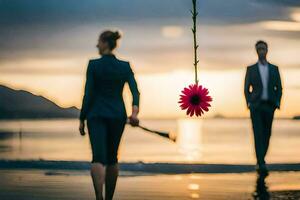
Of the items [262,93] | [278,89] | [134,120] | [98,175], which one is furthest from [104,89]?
[278,89]

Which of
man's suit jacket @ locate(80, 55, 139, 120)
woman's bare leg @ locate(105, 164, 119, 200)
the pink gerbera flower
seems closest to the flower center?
the pink gerbera flower

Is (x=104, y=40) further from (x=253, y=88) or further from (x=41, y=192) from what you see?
(x=253, y=88)

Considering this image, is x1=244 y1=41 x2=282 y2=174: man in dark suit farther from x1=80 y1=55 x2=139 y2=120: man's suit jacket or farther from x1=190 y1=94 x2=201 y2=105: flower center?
x1=80 y1=55 x2=139 y2=120: man's suit jacket

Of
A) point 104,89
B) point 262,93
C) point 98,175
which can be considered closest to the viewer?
point 98,175

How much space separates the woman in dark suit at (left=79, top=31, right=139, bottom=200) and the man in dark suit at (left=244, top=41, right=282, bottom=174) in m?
5.43

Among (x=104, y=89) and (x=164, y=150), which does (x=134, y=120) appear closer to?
(x=104, y=89)

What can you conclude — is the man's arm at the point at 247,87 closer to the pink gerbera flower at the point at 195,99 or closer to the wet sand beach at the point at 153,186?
the wet sand beach at the point at 153,186

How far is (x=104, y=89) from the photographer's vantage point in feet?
38.8

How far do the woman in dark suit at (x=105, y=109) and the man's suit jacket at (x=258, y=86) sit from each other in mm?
5432

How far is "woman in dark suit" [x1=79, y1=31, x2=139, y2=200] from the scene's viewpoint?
1173cm

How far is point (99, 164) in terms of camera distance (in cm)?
1173

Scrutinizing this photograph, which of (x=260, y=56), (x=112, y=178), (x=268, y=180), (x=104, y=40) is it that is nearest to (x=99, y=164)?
(x=112, y=178)

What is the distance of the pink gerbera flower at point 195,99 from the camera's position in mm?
13117

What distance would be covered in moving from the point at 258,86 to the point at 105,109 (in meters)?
5.88
